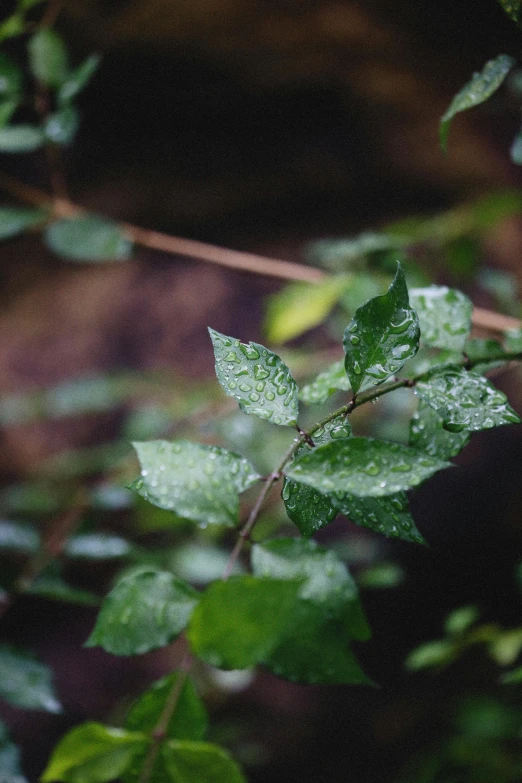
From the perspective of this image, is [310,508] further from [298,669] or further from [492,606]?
[492,606]

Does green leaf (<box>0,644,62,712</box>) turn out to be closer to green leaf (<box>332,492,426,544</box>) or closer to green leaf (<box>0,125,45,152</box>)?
green leaf (<box>332,492,426,544</box>)

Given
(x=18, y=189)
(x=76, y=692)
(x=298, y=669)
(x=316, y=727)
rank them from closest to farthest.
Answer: (x=298, y=669)
(x=18, y=189)
(x=316, y=727)
(x=76, y=692)

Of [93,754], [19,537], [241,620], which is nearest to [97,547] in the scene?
[19,537]

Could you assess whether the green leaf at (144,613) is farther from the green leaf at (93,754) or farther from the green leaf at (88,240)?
the green leaf at (88,240)

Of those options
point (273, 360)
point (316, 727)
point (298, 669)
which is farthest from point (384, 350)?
point (316, 727)

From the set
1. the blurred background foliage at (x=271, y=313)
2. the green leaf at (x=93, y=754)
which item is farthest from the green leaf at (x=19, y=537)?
the green leaf at (x=93, y=754)

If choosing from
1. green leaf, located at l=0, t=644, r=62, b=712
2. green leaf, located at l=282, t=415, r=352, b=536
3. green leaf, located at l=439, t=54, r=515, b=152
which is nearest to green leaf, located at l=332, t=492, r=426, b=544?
green leaf, located at l=282, t=415, r=352, b=536
